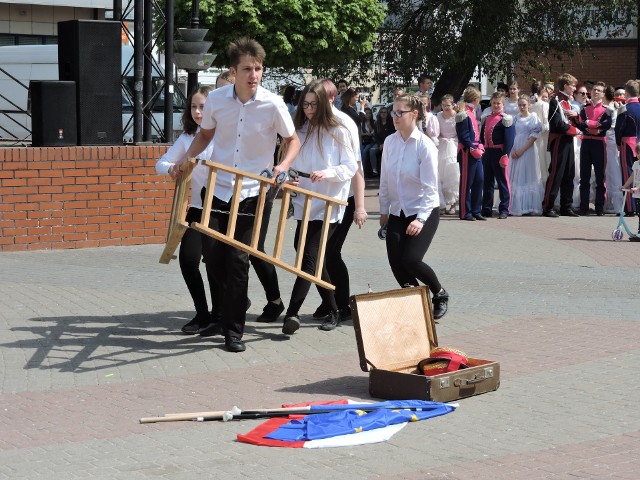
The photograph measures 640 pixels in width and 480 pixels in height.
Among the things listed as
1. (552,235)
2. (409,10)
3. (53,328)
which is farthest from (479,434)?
(409,10)

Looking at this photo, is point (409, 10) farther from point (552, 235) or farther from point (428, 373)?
point (428, 373)

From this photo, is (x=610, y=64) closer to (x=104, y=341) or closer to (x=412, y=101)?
(x=412, y=101)

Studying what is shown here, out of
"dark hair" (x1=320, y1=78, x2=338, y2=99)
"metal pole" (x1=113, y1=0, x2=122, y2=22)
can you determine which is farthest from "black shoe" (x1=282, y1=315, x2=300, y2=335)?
"metal pole" (x1=113, y1=0, x2=122, y2=22)

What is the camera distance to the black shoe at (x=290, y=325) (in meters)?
8.95

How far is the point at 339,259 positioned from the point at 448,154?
319 inches

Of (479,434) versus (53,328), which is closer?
(479,434)

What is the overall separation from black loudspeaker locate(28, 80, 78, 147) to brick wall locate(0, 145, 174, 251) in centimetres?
18

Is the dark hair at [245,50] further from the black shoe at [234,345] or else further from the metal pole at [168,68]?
the metal pole at [168,68]

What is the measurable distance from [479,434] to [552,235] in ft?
31.0

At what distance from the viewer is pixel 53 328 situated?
363 inches

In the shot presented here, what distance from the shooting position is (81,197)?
43.2 ft

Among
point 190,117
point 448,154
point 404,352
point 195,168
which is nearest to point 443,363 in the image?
point 404,352

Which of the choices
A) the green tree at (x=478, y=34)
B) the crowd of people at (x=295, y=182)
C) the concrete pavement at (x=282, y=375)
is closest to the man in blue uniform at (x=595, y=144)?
the concrete pavement at (x=282, y=375)

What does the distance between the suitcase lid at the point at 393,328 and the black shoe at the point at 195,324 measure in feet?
6.68
